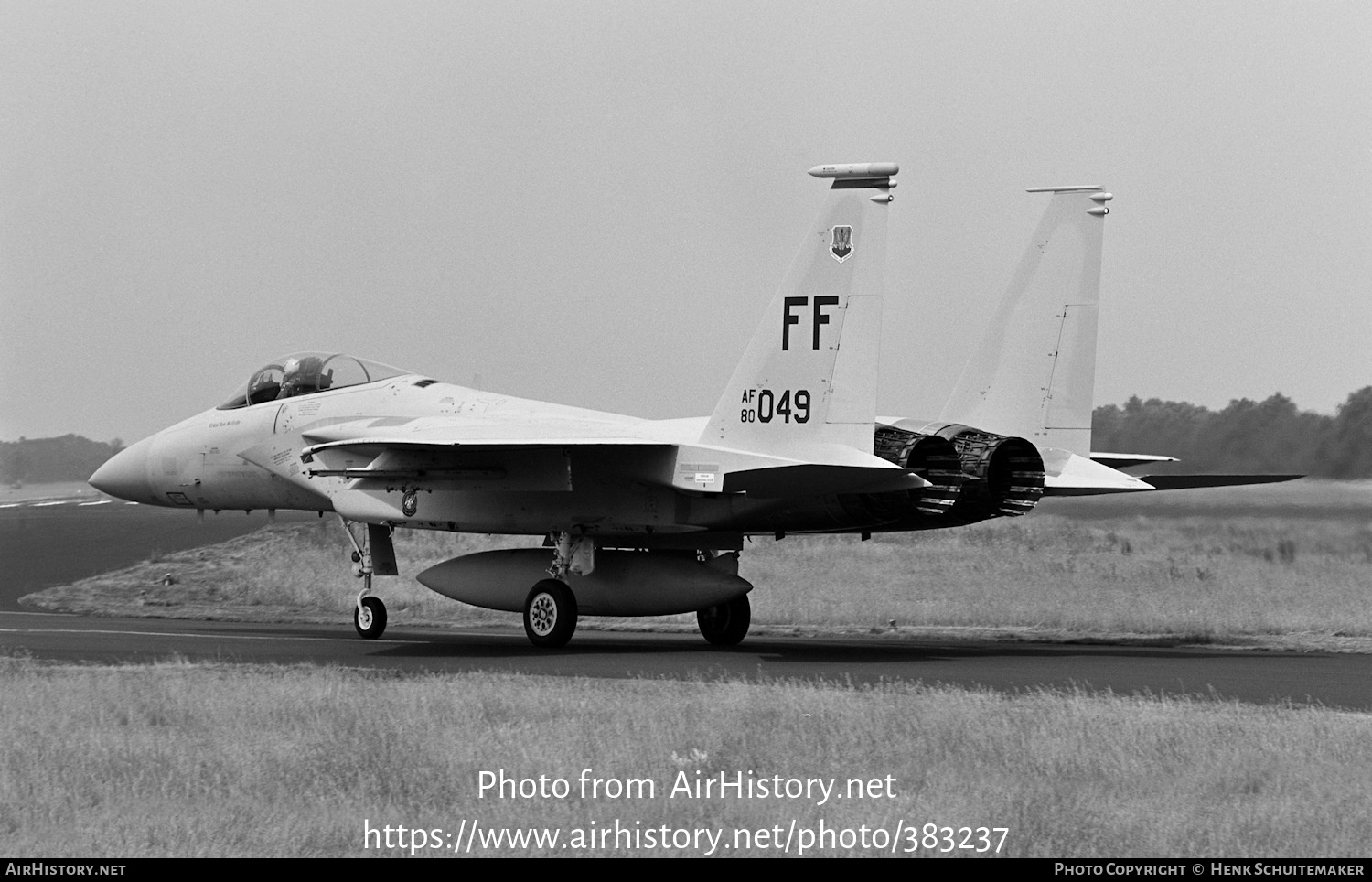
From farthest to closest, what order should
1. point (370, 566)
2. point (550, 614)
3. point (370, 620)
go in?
point (370, 566) → point (370, 620) → point (550, 614)

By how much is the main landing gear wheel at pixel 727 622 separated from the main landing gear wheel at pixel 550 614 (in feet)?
6.20

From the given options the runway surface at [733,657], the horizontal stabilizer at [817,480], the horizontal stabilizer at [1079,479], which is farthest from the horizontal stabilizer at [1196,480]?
the horizontal stabilizer at [817,480]

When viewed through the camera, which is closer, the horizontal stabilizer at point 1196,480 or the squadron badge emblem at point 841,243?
the squadron badge emblem at point 841,243

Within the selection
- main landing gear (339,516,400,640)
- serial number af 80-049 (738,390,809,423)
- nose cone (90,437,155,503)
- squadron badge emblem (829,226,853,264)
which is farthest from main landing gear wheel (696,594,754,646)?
nose cone (90,437,155,503)

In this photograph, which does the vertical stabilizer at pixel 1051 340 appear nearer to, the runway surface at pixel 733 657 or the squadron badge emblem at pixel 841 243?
the runway surface at pixel 733 657

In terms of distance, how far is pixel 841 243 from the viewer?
48.2 feet

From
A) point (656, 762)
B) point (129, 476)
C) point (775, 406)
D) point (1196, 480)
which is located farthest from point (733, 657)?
point (129, 476)

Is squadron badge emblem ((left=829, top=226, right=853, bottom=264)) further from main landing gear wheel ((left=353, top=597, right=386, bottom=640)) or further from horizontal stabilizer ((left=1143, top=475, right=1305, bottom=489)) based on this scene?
main landing gear wheel ((left=353, top=597, right=386, bottom=640))

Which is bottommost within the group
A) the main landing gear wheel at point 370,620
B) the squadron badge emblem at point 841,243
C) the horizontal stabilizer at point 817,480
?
the main landing gear wheel at point 370,620

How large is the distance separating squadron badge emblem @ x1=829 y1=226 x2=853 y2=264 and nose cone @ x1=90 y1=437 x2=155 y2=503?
10.2 meters

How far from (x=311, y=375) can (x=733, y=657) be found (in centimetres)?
671

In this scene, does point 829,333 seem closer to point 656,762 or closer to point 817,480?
point 817,480

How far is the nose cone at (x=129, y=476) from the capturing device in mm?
20297

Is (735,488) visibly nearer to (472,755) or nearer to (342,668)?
(342,668)
